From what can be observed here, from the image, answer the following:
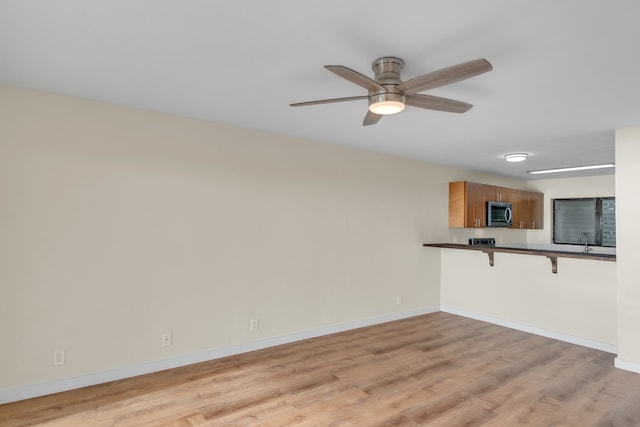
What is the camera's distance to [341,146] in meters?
4.54

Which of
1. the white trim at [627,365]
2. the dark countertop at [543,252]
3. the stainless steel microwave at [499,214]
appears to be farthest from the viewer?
the stainless steel microwave at [499,214]

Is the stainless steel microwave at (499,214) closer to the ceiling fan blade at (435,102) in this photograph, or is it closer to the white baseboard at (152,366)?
the white baseboard at (152,366)

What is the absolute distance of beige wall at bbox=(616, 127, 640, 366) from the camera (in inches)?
134

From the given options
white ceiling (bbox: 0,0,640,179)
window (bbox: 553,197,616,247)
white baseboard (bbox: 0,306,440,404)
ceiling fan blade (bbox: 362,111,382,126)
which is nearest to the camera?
white ceiling (bbox: 0,0,640,179)

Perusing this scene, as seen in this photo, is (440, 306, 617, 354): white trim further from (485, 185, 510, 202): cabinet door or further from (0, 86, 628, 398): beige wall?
(485, 185, 510, 202): cabinet door

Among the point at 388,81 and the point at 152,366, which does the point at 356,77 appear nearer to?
the point at 388,81

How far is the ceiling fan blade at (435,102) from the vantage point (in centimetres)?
225

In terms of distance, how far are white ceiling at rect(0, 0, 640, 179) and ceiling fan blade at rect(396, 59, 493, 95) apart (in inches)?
7.4

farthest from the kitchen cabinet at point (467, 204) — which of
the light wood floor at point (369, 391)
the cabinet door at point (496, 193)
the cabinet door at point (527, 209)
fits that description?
the light wood floor at point (369, 391)

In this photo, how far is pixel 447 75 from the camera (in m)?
1.87

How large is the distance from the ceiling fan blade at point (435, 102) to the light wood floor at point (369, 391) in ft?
7.14

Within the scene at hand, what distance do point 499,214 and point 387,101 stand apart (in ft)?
16.3

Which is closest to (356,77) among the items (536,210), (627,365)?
(627,365)

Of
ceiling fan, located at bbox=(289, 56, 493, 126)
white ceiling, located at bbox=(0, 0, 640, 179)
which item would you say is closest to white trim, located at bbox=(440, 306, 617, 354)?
white ceiling, located at bbox=(0, 0, 640, 179)
